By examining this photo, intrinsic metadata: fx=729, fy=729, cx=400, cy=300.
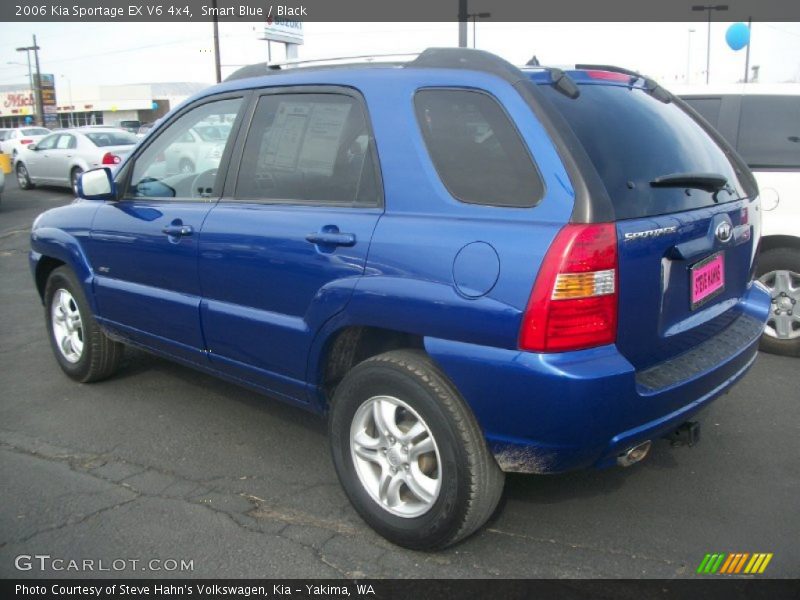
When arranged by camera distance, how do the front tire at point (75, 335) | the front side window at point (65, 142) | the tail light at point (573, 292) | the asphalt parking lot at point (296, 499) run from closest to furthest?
the tail light at point (573, 292)
the asphalt parking lot at point (296, 499)
the front tire at point (75, 335)
the front side window at point (65, 142)

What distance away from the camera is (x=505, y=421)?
2.54 meters

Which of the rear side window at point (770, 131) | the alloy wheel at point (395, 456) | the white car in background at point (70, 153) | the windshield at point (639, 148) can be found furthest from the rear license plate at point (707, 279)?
the white car in background at point (70, 153)

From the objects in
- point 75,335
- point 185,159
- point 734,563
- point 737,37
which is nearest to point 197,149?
point 185,159

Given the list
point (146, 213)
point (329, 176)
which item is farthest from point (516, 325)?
point (146, 213)

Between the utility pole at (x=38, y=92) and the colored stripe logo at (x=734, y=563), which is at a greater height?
the utility pole at (x=38, y=92)

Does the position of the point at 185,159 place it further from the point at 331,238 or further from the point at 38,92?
the point at 38,92

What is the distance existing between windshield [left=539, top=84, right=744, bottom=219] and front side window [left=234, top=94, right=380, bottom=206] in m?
0.84

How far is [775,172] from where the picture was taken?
5.14 metres

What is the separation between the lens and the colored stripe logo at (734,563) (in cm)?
273

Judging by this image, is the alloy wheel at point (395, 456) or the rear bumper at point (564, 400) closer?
the rear bumper at point (564, 400)

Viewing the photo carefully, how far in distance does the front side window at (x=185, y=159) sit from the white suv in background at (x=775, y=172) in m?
3.69

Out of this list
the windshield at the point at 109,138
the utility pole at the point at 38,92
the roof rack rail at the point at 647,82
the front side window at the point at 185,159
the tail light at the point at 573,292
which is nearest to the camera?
the tail light at the point at 573,292

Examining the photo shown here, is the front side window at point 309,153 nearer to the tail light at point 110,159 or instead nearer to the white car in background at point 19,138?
the tail light at point 110,159

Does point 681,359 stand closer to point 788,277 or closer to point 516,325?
Answer: point 516,325
